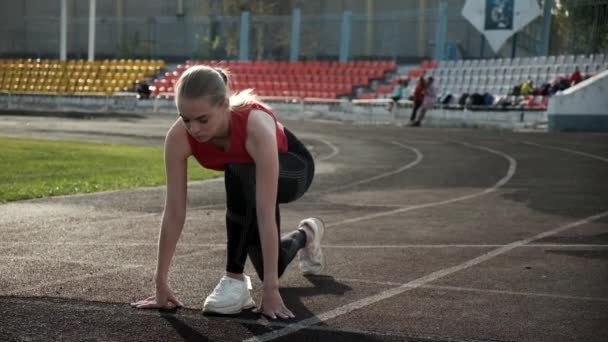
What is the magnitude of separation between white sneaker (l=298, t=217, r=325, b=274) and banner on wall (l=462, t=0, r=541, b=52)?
3757cm

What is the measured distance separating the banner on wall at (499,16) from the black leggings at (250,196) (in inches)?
1512

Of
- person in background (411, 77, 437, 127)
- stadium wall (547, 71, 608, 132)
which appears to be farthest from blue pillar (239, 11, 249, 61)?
stadium wall (547, 71, 608, 132)

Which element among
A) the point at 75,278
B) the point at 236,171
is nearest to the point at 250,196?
the point at 236,171

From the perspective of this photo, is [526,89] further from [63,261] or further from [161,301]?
[161,301]

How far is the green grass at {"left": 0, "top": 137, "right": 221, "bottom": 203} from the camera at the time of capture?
14322 mm

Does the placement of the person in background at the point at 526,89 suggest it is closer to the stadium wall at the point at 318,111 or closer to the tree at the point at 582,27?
the stadium wall at the point at 318,111

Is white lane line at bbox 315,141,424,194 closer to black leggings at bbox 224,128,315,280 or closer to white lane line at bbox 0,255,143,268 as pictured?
white lane line at bbox 0,255,143,268

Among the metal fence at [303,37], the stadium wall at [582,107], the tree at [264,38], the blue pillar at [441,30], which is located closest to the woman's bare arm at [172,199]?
the stadium wall at [582,107]

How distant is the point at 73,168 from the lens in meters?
17.8

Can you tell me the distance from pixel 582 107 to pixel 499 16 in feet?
42.4

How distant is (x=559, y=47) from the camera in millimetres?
→ 42250

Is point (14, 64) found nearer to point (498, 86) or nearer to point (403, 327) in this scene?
point (498, 86)

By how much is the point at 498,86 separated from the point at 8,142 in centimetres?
2160

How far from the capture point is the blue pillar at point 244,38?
178 feet
